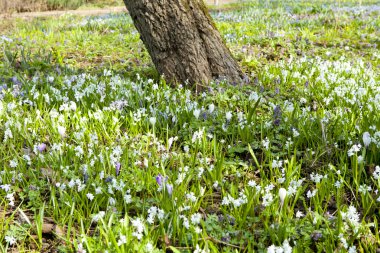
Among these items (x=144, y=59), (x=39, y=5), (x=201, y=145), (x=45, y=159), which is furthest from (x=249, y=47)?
(x=39, y=5)

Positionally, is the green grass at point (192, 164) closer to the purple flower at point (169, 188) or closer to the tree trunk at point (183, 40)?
the purple flower at point (169, 188)

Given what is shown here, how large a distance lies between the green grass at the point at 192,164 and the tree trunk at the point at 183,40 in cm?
25

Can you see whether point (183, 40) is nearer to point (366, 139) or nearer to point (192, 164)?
point (192, 164)

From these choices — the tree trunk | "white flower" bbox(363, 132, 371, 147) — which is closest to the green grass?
"white flower" bbox(363, 132, 371, 147)

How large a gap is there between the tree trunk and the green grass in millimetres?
254

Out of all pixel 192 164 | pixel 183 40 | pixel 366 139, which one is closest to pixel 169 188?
pixel 192 164

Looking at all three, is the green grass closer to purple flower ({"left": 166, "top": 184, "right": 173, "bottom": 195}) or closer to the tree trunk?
purple flower ({"left": 166, "top": 184, "right": 173, "bottom": 195})

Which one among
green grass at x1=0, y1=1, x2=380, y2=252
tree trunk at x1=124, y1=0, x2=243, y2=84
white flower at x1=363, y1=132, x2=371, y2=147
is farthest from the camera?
tree trunk at x1=124, y1=0, x2=243, y2=84

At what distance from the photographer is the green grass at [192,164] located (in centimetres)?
214

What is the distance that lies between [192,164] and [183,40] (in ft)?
6.79

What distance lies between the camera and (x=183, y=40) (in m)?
4.48

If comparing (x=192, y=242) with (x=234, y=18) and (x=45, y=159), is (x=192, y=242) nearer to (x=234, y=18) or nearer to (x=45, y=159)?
(x=45, y=159)

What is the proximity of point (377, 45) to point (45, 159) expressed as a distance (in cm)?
626

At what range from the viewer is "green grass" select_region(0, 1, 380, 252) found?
2137 mm
